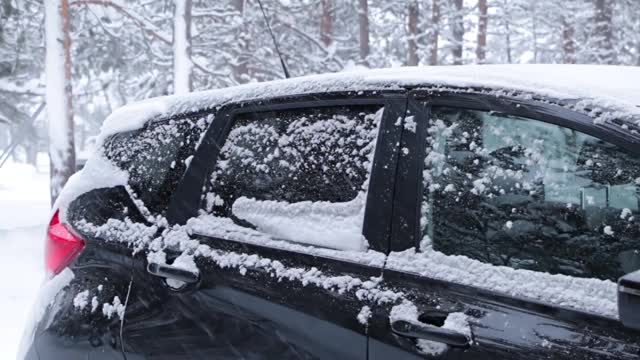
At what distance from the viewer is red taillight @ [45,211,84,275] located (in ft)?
8.81

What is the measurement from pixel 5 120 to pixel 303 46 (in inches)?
436

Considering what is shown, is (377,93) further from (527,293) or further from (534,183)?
(527,293)

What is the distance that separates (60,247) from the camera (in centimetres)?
276

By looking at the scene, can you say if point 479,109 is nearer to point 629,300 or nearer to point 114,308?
point 629,300

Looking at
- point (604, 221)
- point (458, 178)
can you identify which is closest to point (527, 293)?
point (604, 221)

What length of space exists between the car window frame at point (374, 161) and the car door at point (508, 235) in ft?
0.16

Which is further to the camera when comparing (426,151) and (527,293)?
(426,151)

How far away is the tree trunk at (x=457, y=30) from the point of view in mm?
23728

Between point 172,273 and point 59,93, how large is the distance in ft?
35.8

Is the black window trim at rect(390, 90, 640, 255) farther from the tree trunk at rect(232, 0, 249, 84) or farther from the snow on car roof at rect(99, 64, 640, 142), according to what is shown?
the tree trunk at rect(232, 0, 249, 84)

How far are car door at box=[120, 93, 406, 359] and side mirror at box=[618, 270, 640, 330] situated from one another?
2.15ft

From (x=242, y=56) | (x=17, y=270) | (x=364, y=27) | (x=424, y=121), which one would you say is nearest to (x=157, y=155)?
(x=424, y=121)

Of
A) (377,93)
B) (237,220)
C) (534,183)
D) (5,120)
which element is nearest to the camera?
(534,183)

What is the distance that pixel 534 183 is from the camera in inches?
67.6
